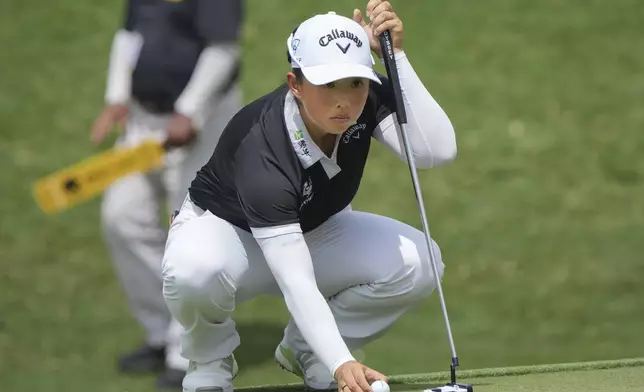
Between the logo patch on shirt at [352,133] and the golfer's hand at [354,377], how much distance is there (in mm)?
788

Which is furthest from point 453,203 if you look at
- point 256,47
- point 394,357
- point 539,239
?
point 256,47

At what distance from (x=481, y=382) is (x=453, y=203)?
3.21 metres

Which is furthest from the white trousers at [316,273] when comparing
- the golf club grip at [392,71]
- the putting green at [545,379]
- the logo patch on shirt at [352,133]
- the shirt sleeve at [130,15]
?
the shirt sleeve at [130,15]

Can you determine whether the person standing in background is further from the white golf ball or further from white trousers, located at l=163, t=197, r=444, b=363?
the white golf ball

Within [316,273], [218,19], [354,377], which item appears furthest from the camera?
[218,19]

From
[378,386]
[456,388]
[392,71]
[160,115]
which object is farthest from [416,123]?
[160,115]

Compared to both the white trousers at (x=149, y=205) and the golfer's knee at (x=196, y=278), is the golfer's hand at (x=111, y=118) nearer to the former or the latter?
the white trousers at (x=149, y=205)

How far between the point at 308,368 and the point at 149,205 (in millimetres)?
1459

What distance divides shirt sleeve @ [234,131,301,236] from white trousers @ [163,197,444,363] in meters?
0.29

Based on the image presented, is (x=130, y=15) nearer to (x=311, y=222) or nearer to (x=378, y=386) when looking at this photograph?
(x=311, y=222)

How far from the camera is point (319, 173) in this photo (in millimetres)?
4344

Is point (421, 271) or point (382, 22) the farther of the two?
point (421, 271)

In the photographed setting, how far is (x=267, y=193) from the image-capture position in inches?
163

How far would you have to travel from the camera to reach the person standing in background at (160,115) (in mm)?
5672
